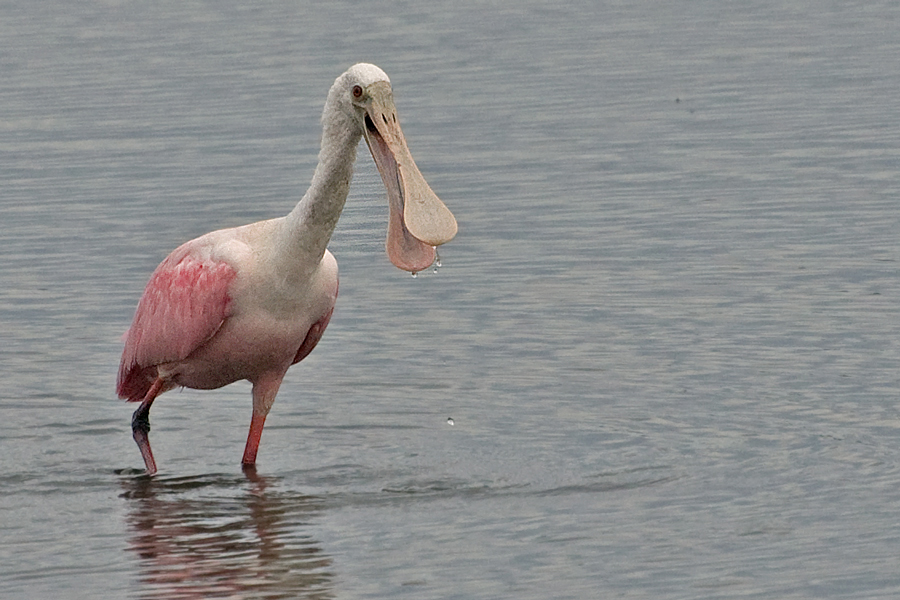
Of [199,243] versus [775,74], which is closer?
[199,243]

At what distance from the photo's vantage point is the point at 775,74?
25.8 meters

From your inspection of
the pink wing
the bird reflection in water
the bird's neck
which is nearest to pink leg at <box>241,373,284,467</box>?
the bird reflection in water

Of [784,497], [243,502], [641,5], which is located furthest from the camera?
[641,5]

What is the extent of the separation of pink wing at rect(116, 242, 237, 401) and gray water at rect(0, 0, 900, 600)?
0.64 m

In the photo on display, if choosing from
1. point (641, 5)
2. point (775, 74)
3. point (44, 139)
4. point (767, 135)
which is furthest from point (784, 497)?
point (641, 5)

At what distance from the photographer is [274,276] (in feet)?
33.1

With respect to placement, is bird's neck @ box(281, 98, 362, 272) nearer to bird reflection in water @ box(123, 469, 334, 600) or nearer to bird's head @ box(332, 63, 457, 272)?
bird's head @ box(332, 63, 457, 272)

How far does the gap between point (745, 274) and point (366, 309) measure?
2761 millimetres

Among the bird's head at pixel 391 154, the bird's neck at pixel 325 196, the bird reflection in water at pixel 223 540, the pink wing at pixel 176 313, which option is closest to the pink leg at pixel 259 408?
the bird reflection in water at pixel 223 540

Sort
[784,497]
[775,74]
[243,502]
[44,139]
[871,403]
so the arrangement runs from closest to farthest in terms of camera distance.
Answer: [784,497], [243,502], [871,403], [44,139], [775,74]

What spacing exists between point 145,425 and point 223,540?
173 cm

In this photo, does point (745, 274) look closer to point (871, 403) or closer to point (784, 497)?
point (871, 403)

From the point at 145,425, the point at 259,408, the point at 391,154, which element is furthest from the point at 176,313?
the point at 391,154

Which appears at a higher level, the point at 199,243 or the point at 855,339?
the point at 199,243
